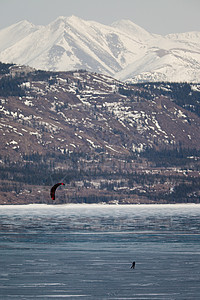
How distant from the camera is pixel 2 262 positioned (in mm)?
122500

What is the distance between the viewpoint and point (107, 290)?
94812 millimetres

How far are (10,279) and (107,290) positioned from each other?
16.4 m

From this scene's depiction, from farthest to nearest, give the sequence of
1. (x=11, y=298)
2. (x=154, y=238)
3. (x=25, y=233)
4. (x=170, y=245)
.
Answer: (x=25, y=233) < (x=154, y=238) < (x=170, y=245) < (x=11, y=298)

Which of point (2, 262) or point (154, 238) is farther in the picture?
point (154, 238)

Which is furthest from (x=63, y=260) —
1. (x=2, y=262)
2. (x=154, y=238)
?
(x=154, y=238)

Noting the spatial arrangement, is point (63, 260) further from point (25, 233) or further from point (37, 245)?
point (25, 233)

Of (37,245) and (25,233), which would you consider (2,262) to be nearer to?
(37,245)

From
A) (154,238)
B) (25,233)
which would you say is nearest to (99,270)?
(154,238)

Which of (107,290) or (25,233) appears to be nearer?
(107,290)

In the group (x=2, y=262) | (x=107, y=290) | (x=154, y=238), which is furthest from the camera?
(x=154, y=238)

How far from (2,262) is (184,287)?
→ 39.3 metres

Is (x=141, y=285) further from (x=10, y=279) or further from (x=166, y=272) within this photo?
(x=10, y=279)

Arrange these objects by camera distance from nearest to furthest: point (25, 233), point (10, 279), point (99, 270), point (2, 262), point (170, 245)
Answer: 1. point (10, 279)
2. point (99, 270)
3. point (2, 262)
4. point (170, 245)
5. point (25, 233)

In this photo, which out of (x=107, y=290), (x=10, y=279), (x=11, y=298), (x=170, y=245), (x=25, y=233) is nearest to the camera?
(x=11, y=298)
